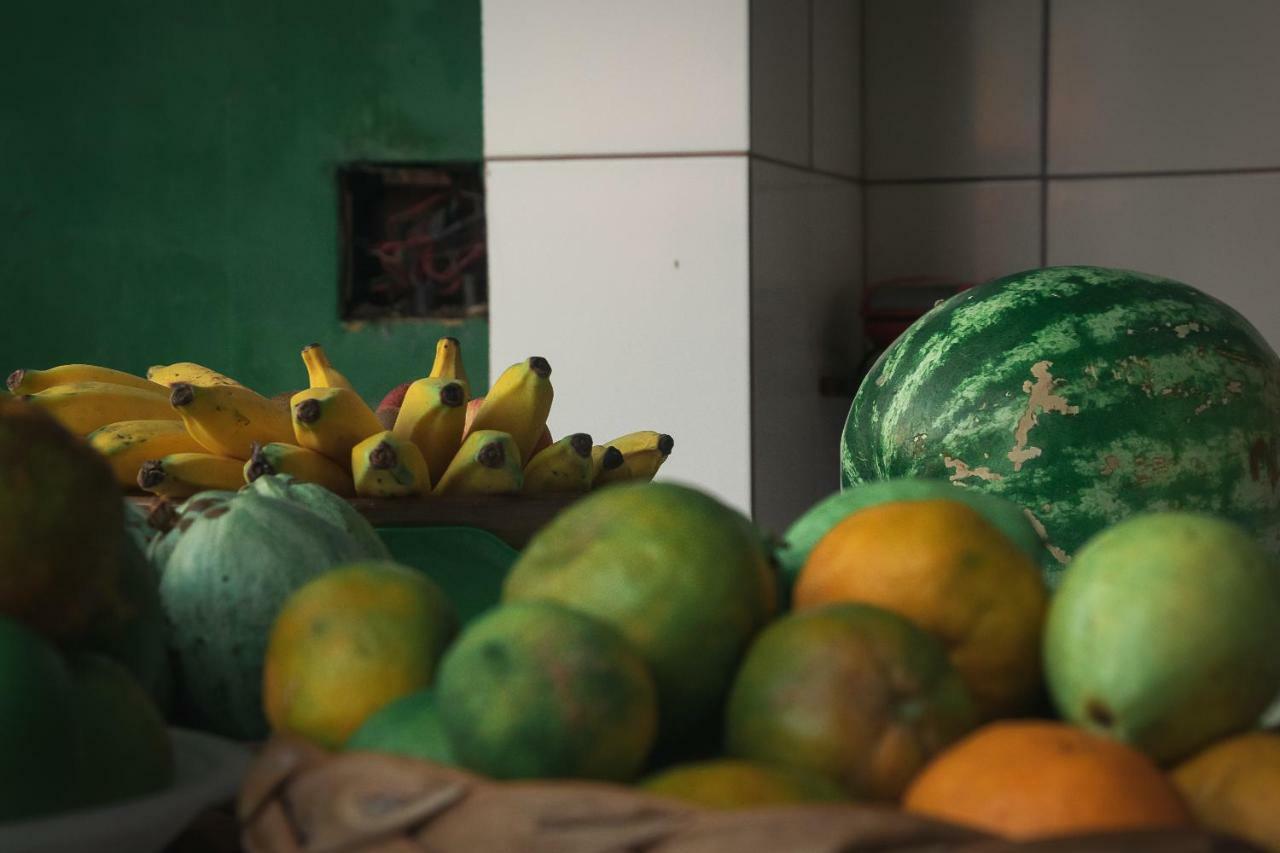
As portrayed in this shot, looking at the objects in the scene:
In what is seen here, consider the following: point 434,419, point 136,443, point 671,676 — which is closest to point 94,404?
point 136,443

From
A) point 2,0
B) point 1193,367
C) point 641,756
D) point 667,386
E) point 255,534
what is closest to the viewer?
point 641,756

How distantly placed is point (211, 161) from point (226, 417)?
2967mm

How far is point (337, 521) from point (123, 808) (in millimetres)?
343

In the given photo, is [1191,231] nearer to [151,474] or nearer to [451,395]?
[451,395]

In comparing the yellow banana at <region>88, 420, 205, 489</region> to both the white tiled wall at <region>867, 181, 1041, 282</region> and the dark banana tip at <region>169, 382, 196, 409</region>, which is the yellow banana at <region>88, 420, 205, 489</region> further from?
the white tiled wall at <region>867, 181, 1041, 282</region>

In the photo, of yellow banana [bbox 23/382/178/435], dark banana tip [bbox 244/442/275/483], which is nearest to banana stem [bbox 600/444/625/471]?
dark banana tip [bbox 244/442/275/483]

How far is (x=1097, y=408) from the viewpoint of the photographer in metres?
1.18

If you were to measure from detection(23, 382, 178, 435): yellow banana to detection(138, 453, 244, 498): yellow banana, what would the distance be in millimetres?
104

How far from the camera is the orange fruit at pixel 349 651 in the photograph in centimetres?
51

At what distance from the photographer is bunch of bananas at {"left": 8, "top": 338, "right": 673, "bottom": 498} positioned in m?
1.15

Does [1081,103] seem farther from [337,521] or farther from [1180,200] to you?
[337,521]

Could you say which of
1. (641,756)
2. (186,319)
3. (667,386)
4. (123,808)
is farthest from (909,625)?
(186,319)

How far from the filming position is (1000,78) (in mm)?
3037

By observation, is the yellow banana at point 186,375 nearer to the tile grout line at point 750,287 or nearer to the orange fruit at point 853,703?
the orange fruit at point 853,703
